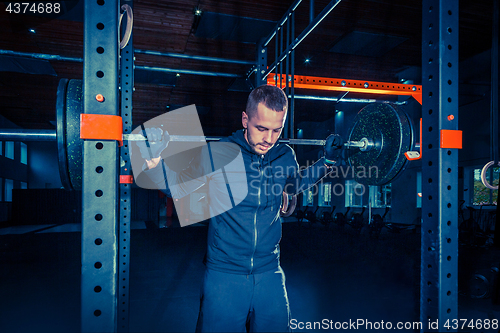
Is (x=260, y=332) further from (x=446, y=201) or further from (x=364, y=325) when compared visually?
(x=364, y=325)

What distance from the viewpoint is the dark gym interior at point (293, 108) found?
2477 mm

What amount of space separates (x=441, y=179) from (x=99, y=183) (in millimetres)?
923

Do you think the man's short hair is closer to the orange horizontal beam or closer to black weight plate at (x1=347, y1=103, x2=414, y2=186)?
black weight plate at (x1=347, y1=103, x2=414, y2=186)

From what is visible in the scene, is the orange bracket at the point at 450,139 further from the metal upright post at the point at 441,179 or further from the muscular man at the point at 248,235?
the muscular man at the point at 248,235

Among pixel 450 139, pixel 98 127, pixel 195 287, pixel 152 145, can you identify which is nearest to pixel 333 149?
pixel 450 139

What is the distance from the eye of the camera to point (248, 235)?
1186 millimetres

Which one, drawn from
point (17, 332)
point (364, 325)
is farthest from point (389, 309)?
point (17, 332)

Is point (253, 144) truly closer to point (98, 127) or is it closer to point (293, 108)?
point (98, 127)

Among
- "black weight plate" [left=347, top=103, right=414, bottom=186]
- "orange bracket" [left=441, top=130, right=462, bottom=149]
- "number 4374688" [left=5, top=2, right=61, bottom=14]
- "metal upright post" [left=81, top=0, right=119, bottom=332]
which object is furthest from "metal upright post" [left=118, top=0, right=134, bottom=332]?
"number 4374688" [left=5, top=2, right=61, bottom=14]

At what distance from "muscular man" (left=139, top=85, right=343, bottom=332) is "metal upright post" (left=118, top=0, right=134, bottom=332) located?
666mm

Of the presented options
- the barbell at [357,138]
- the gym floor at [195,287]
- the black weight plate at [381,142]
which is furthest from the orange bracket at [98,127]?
the gym floor at [195,287]

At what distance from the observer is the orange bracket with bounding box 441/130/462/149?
0.89 meters

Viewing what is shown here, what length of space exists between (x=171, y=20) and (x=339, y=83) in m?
2.27

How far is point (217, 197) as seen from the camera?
1.24 meters
